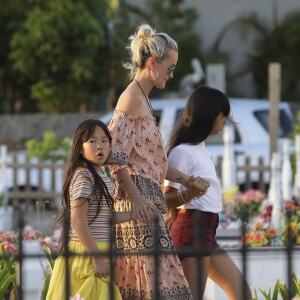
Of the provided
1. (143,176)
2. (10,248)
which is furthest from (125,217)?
(10,248)

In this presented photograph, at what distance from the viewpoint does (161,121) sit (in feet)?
42.1

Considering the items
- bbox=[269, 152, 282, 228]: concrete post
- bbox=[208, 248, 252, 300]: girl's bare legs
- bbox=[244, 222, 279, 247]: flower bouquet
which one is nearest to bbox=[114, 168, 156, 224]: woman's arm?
bbox=[208, 248, 252, 300]: girl's bare legs

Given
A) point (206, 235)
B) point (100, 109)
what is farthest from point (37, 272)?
point (100, 109)

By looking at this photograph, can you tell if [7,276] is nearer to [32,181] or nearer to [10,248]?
[10,248]

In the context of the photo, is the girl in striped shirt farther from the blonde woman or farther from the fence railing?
the fence railing

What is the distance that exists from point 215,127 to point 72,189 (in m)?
0.90

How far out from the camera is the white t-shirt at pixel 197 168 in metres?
5.23

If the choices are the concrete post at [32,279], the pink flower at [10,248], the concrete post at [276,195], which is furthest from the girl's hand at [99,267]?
the concrete post at [276,195]

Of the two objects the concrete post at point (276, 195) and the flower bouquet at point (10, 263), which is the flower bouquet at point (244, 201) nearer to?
the concrete post at point (276, 195)

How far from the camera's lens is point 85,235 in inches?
182

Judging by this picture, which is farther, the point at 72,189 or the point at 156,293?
the point at 72,189

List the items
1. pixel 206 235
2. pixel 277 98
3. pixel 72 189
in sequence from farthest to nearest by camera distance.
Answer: pixel 277 98 < pixel 206 235 < pixel 72 189

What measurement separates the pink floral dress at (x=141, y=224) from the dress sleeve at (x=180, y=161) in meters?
0.28

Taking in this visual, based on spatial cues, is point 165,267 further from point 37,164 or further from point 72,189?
point 37,164
